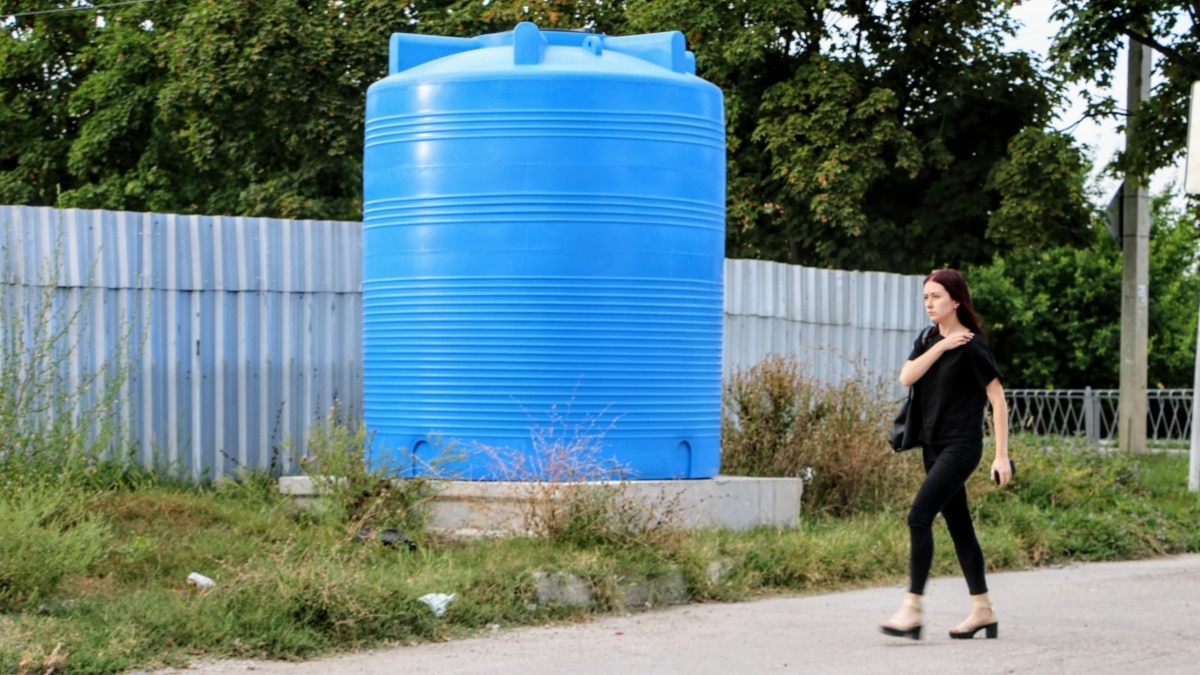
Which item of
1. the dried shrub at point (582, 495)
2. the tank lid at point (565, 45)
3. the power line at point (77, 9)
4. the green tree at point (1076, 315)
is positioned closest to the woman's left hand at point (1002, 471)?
the dried shrub at point (582, 495)

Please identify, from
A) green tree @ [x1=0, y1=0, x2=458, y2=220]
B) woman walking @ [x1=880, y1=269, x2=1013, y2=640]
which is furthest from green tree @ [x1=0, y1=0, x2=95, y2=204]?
woman walking @ [x1=880, y1=269, x2=1013, y2=640]

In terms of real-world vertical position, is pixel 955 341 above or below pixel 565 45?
below

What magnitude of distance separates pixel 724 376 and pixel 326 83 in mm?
11353

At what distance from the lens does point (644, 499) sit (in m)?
9.30

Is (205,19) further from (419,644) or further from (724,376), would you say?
(419,644)

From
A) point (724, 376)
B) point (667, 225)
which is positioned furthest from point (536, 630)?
point (724, 376)

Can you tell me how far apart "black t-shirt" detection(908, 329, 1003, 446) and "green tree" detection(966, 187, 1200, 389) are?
111 ft

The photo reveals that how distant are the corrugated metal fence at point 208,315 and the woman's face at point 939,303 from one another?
454 cm

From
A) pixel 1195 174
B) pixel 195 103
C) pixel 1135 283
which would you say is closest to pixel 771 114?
pixel 1135 283

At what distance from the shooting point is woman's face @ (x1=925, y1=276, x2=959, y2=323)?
25.1 feet

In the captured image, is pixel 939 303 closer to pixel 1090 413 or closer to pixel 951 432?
pixel 951 432

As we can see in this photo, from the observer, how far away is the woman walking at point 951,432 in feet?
24.7

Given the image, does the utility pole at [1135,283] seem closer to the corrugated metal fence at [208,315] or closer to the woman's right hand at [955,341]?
the corrugated metal fence at [208,315]

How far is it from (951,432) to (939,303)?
0.62m
